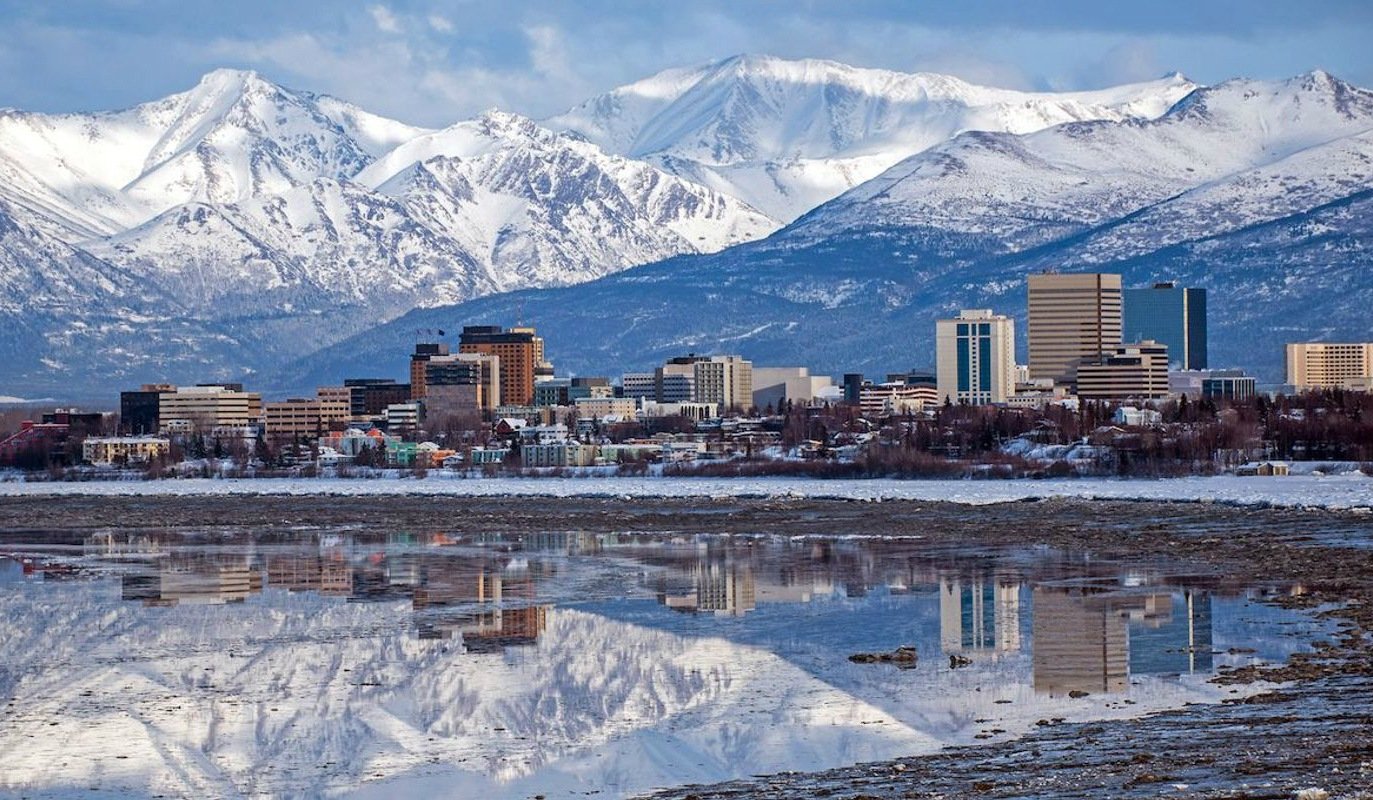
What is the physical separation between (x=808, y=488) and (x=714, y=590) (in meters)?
70.2

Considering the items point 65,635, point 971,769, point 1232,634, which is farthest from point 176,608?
point 971,769

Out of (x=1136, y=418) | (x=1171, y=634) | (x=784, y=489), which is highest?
(x=1136, y=418)

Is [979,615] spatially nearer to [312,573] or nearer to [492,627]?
[492,627]

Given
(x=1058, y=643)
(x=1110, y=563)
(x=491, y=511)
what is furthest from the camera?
(x=491, y=511)

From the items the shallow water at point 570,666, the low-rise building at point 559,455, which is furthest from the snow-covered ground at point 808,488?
the shallow water at point 570,666

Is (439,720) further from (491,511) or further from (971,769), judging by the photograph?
(491,511)

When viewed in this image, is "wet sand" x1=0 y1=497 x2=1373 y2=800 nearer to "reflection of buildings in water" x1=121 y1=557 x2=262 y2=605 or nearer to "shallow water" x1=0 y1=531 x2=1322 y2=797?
"shallow water" x1=0 y1=531 x2=1322 y2=797

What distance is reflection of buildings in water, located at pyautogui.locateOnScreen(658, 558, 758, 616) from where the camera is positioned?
4794 cm

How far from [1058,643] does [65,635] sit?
59.8ft

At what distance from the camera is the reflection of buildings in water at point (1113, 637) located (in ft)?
115

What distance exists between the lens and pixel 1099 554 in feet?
198

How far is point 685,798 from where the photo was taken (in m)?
26.5

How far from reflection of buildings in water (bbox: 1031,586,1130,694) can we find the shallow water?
0.11m

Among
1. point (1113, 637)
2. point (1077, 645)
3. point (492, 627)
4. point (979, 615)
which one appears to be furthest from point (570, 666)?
point (979, 615)
